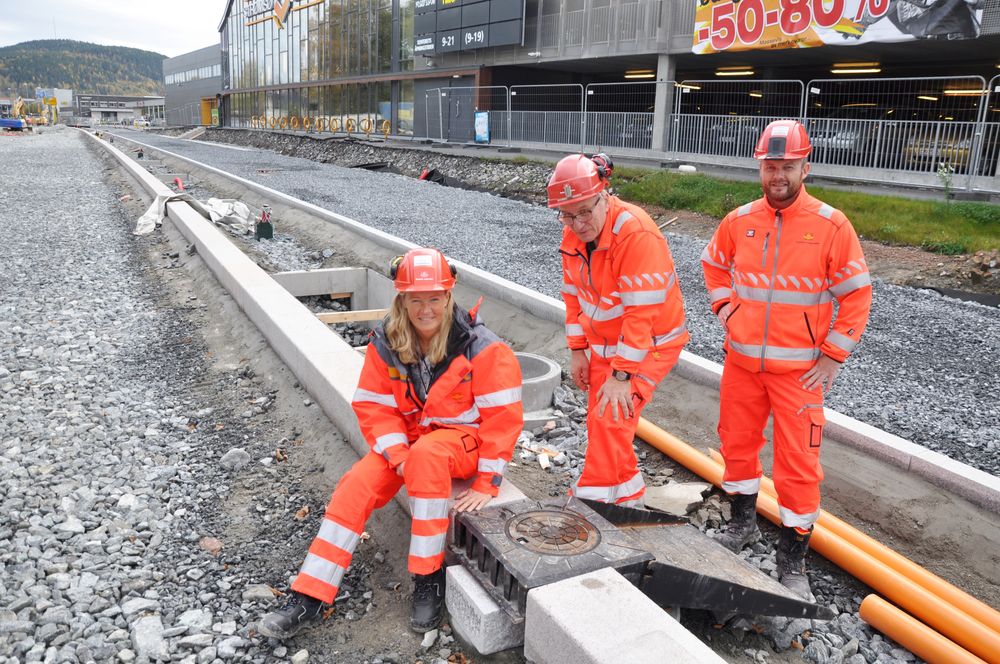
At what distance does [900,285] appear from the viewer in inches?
420

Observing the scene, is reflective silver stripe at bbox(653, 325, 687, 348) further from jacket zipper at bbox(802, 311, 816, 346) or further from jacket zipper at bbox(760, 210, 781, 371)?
jacket zipper at bbox(802, 311, 816, 346)

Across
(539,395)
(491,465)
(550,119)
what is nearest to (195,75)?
(550,119)

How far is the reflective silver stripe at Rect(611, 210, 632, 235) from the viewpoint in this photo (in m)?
3.67

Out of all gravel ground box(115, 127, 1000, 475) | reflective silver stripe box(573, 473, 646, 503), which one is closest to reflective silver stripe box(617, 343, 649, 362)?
reflective silver stripe box(573, 473, 646, 503)

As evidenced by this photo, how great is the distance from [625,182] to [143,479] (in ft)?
52.5

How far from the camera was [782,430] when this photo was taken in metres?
3.68

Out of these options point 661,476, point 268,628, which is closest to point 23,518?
point 268,628

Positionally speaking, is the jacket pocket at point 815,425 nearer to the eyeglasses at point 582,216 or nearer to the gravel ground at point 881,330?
the eyeglasses at point 582,216

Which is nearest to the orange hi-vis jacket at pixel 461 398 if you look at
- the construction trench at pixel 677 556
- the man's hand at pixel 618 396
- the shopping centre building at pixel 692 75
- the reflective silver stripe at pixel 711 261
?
the construction trench at pixel 677 556

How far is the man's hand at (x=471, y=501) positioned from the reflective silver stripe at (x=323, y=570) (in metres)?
0.62

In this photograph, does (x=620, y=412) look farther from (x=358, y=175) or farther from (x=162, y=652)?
(x=358, y=175)

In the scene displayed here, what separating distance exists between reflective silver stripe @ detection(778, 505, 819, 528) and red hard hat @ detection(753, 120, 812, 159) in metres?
1.78

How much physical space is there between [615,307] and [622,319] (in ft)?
0.36

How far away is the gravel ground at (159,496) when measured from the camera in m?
3.33
